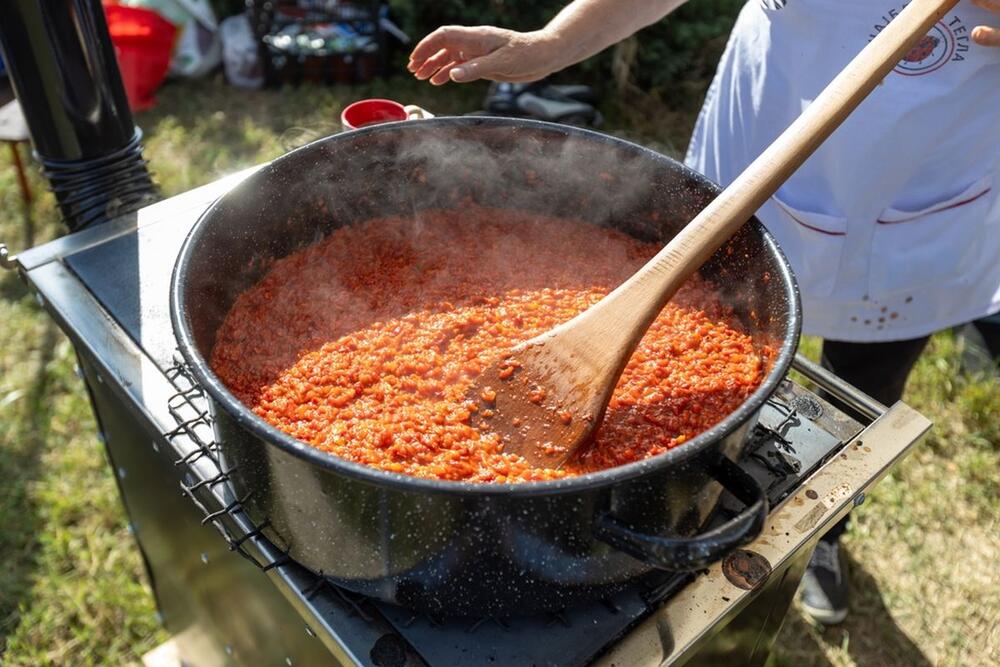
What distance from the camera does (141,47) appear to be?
228 inches

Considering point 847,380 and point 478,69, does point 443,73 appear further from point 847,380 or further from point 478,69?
point 847,380

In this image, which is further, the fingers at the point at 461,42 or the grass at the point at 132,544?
the grass at the point at 132,544

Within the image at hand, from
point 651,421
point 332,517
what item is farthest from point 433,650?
point 651,421


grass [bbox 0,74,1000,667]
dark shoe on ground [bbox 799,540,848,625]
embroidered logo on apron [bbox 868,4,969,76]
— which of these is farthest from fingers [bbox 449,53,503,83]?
grass [bbox 0,74,1000,667]

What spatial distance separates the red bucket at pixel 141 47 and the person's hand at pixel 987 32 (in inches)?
204

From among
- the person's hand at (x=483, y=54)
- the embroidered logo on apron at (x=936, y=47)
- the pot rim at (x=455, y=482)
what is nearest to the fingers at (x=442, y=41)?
the person's hand at (x=483, y=54)

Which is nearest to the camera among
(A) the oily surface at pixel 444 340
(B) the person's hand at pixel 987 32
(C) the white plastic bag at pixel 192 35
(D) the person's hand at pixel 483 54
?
(A) the oily surface at pixel 444 340

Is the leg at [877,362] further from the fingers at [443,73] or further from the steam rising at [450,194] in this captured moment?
the fingers at [443,73]

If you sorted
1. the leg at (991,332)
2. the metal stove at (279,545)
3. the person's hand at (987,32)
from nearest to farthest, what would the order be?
1. the metal stove at (279,545)
2. the person's hand at (987,32)
3. the leg at (991,332)

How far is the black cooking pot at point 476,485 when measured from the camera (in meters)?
1.23

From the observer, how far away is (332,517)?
1.34 metres

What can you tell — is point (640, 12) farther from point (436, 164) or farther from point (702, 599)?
point (702, 599)

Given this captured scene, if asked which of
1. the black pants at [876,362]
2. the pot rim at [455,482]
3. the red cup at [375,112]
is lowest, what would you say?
the black pants at [876,362]

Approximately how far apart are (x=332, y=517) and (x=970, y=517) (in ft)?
10.2
